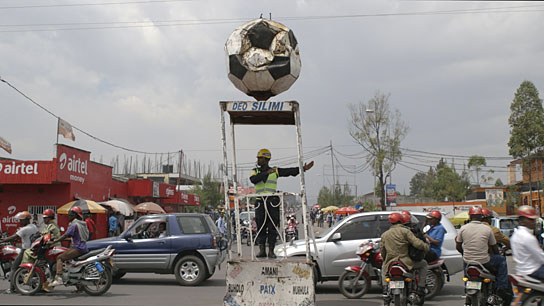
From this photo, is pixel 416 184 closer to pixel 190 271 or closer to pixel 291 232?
pixel 291 232

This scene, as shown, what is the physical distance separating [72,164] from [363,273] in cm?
1799

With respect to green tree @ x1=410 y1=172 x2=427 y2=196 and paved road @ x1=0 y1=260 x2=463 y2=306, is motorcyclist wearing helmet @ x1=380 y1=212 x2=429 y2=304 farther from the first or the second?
green tree @ x1=410 y1=172 x2=427 y2=196

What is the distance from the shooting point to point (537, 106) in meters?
35.8

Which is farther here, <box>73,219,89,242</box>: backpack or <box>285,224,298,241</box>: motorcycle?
<box>285,224,298,241</box>: motorcycle

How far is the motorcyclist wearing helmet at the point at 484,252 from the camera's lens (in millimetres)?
7453

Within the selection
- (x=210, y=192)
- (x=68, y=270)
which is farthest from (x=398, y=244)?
(x=210, y=192)

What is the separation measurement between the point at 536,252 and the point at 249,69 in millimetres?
4175

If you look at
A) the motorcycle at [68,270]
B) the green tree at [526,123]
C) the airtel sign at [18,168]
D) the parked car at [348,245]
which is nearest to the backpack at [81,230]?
the motorcycle at [68,270]

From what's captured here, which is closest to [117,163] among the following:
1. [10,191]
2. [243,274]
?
[10,191]

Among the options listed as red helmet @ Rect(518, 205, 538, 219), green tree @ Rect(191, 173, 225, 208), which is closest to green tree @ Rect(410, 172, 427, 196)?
green tree @ Rect(191, 173, 225, 208)

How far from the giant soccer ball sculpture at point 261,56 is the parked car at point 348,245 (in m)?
5.01

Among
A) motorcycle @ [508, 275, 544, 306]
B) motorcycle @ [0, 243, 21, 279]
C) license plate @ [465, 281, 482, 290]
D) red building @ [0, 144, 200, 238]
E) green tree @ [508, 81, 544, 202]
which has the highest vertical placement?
green tree @ [508, 81, 544, 202]

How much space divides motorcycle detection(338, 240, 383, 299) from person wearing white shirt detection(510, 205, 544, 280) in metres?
3.39

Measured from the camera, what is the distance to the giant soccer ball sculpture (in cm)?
602
